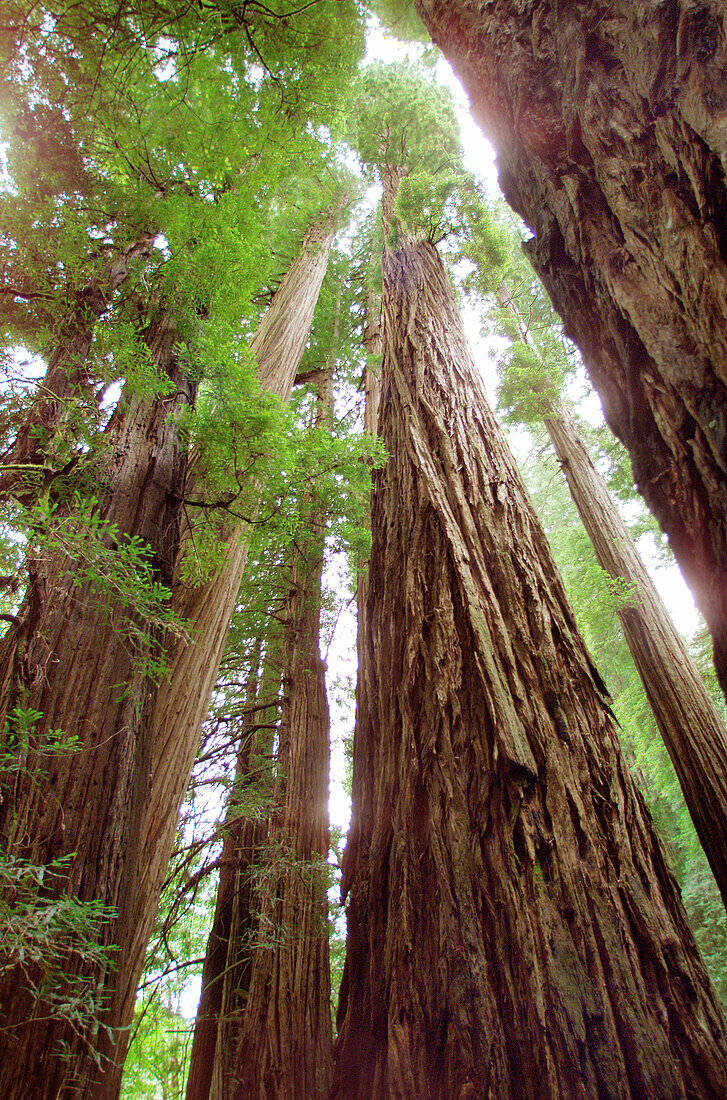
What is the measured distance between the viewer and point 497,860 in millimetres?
1837

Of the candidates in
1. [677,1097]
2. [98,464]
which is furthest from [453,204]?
[677,1097]

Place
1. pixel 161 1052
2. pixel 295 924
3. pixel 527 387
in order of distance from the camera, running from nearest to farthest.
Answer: pixel 295 924 < pixel 161 1052 < pixel 527 387

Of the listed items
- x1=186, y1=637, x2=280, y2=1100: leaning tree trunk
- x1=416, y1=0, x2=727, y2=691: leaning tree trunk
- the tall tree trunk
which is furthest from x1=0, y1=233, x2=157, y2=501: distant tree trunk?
the tall tree trunk

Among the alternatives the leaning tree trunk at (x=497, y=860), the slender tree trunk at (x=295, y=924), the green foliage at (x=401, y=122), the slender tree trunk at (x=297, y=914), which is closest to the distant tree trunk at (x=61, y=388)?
the slender tree trunk at (x=297, y=914)

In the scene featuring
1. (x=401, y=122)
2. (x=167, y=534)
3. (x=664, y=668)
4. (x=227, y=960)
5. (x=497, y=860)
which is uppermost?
(x=401, y=122)

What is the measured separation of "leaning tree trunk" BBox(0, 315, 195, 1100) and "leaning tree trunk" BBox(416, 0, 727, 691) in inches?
67.8

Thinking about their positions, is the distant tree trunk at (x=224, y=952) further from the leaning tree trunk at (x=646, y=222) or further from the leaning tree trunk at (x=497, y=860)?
the leaning tree trunk at (x=646, y=222)

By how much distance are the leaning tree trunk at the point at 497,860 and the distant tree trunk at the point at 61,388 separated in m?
1.88

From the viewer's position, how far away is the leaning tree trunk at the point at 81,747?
1.62 metres

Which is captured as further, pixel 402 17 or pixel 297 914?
pixel 402 17

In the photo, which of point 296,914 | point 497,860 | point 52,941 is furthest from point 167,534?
point 296,914

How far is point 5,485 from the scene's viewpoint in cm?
235

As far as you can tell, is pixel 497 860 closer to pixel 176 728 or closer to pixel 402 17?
pixel 176 728

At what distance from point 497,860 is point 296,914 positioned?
9.76 ft
